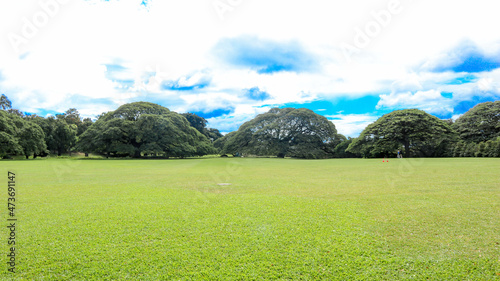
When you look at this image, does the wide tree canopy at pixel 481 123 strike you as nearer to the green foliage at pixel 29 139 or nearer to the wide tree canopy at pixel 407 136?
the wide tree canopy at pixel 407 136

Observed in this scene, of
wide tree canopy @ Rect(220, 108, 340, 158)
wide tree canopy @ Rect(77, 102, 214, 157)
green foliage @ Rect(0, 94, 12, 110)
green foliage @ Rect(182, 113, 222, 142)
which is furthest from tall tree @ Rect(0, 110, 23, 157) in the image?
green foliage @ Rect(182, 113, 222, 142)

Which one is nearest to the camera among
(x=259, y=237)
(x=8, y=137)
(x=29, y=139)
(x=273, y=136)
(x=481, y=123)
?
(x=259, y=237)

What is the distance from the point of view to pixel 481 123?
3275cm

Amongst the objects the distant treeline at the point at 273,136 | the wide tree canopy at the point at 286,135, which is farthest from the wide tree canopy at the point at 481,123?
the wide tree canopy at the point at 286,135

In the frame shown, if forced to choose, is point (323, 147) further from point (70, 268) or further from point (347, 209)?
point (70, 268)

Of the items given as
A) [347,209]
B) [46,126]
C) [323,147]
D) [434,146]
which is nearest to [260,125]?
[323,147]

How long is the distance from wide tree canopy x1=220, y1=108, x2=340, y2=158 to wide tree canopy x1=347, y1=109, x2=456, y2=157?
546 centimetres

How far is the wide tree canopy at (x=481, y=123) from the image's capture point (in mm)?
32406

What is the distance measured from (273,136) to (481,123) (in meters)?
27.1

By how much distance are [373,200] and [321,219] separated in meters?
2.71

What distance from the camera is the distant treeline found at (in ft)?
107

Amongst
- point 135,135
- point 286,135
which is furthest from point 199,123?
point 286,135

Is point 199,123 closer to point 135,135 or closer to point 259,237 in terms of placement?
point 135,135

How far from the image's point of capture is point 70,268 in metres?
3.50
